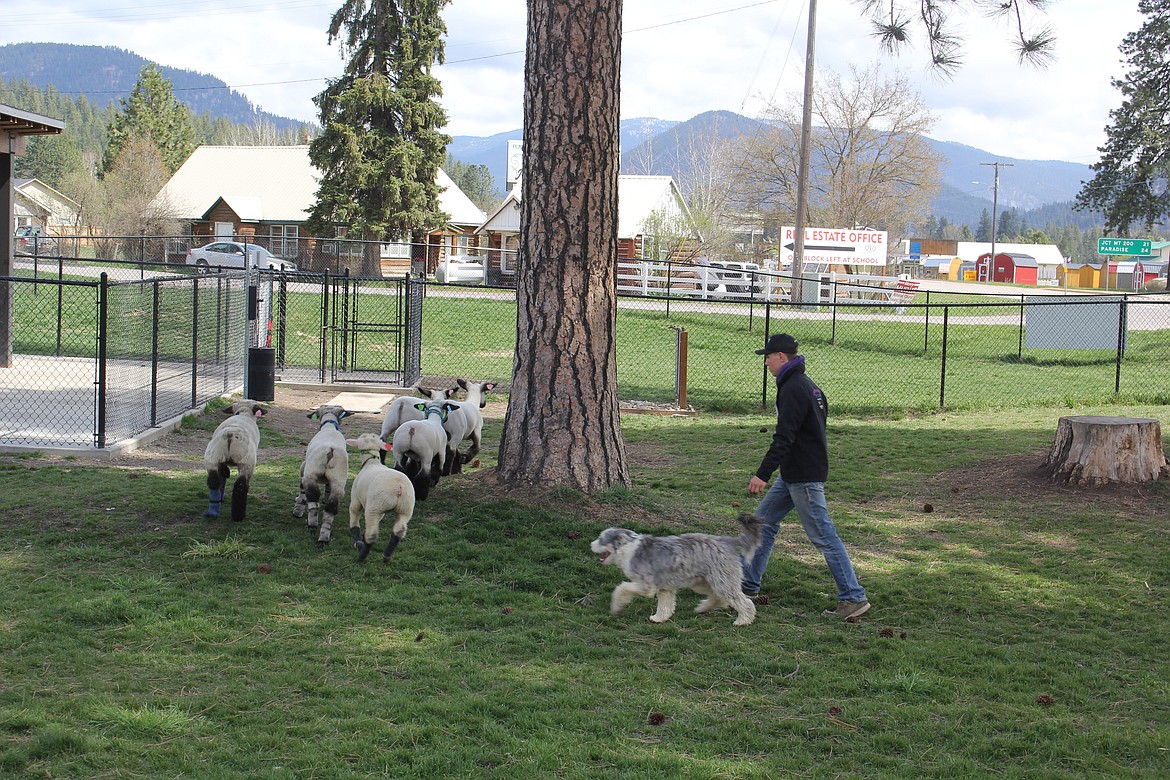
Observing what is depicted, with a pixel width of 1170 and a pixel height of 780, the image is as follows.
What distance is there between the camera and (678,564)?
5.84 meters

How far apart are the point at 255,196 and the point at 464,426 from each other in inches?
1926

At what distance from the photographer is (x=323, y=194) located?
39.8 metres

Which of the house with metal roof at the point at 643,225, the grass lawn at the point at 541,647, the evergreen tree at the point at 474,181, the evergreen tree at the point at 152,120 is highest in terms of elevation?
the evergreen tree at the point at 474,181

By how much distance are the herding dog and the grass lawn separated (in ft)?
0.58

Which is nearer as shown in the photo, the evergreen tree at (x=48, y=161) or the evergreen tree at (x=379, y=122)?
the evergreen tree at (x=379, y=122)

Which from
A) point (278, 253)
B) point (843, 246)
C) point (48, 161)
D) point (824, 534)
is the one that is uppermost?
point (48, 161)

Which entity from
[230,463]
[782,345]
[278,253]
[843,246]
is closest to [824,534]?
[782,345]

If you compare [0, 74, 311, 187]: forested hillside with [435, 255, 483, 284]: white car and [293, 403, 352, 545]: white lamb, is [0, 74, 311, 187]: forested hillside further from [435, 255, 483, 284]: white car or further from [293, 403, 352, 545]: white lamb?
[293, 403, 352, 545]: white lamb

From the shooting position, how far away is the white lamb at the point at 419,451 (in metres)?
7.95

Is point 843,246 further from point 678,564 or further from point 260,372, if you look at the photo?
point 678,564

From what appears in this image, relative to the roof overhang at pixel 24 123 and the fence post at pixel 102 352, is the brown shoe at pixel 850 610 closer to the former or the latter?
the fence post at pixel 102 352

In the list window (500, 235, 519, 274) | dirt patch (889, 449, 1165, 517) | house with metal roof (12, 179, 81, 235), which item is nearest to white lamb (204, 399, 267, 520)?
dirt patch (889, 449, 1165, 517)

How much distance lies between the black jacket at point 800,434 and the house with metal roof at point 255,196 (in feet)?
140

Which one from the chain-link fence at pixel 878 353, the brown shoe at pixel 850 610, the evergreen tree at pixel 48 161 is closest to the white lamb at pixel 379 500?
the brown shoe at pixel 850 610
